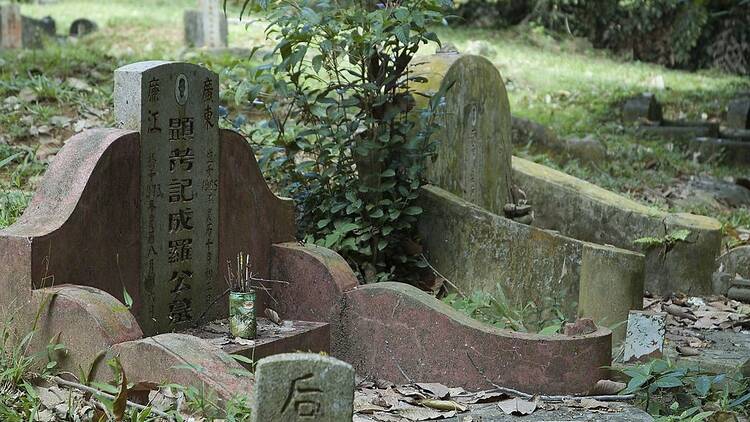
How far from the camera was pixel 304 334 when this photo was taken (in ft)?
17.0

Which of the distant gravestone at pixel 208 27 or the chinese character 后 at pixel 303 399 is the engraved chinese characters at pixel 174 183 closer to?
the chinese character 后 at pixel 303 399

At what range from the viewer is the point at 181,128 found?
5.01 m

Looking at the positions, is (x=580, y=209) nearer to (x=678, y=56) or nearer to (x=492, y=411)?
(x=492, y=411)

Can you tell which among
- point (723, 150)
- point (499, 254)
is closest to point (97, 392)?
point (499, 254)

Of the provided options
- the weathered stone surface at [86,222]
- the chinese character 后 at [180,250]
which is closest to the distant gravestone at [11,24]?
the chinese character 后 at [180,250]

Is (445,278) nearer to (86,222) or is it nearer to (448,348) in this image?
(448,348)

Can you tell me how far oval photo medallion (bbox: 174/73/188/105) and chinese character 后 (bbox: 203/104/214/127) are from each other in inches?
6.3

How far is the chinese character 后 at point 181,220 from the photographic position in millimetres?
5008

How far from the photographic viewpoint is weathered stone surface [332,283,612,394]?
5.04 meters

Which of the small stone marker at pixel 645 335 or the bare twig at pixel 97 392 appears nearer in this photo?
the bare twig at pixel 97 392

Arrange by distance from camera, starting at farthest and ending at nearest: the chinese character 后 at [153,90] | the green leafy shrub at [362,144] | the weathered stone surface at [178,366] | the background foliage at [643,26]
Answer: the background foliage at [643,26], the green leafy shrub at [362,144], the chinese character 后 at [153,90], the weathered stone surface at [178,366]

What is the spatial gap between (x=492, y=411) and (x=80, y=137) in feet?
7.30

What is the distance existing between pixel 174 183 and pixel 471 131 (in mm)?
3107

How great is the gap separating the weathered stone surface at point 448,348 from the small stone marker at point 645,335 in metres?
0.47
